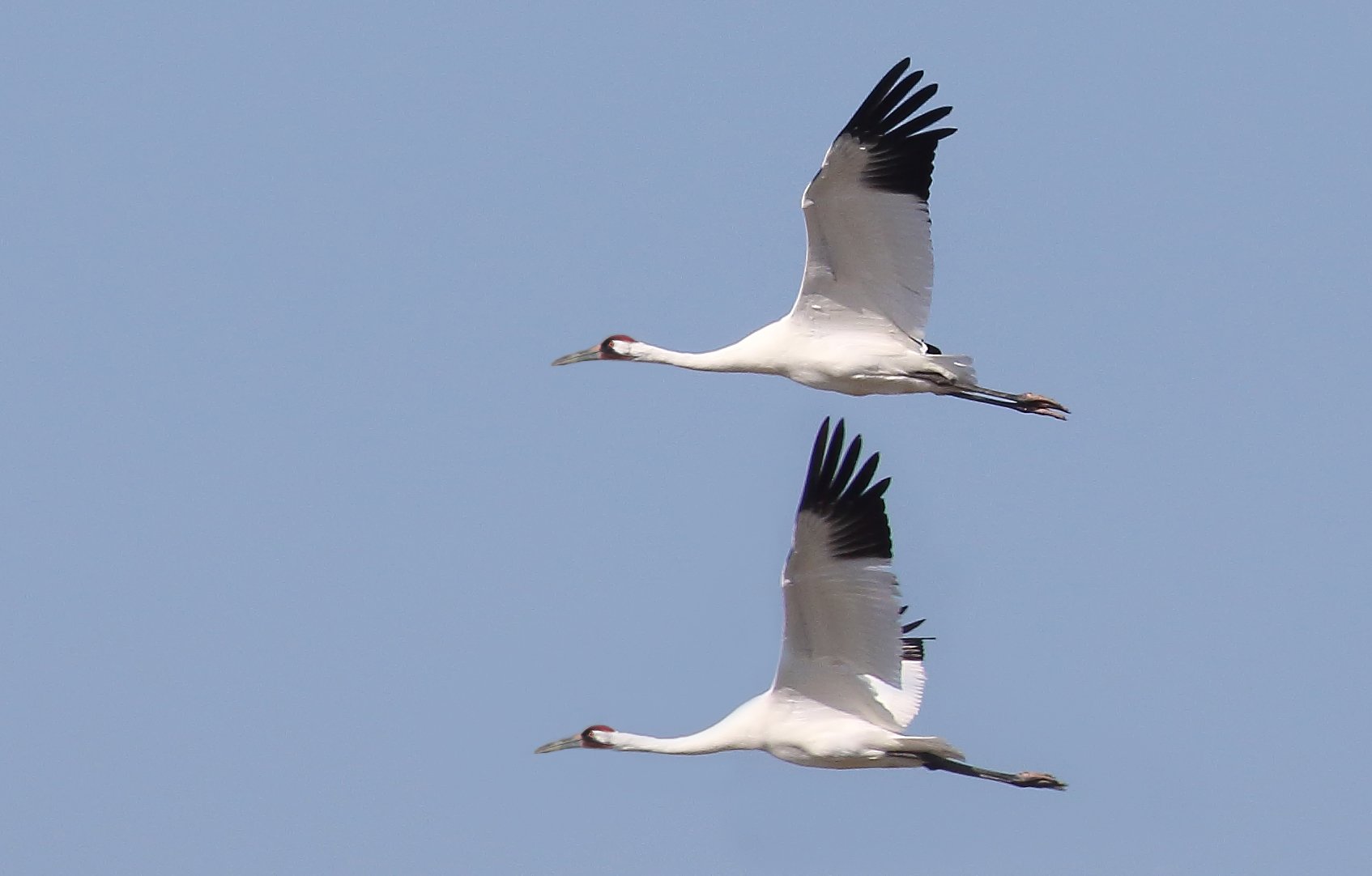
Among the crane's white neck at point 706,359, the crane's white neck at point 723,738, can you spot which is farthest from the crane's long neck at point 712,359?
the crane's white neck at point 723,738

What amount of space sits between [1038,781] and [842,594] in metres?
2.71

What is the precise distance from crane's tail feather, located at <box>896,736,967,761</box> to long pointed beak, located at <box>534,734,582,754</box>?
2.72 metres

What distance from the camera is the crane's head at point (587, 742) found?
706 inches

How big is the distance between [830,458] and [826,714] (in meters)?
1.72

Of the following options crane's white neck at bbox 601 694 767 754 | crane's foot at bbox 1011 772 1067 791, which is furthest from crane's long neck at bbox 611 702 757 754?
crane's foot at bbox 1011 772 1067 791

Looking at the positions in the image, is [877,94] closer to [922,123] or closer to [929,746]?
[922,123]

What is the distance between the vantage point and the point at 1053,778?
58.7 feet

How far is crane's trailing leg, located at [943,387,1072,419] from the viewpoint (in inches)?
735

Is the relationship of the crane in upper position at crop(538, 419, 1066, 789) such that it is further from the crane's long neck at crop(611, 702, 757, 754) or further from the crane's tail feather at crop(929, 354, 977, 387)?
the crane's tail feather at crop(929, 354, 977, 387)

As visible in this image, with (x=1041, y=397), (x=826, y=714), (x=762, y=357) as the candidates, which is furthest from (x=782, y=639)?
(x=1041, y=397)

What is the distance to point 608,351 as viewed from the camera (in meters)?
19.3

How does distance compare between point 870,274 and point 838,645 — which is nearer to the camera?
point 838,645

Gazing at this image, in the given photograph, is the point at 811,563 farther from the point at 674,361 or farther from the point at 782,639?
the point at 674,361

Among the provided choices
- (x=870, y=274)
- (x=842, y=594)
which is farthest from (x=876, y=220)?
(x=842, y=594)
